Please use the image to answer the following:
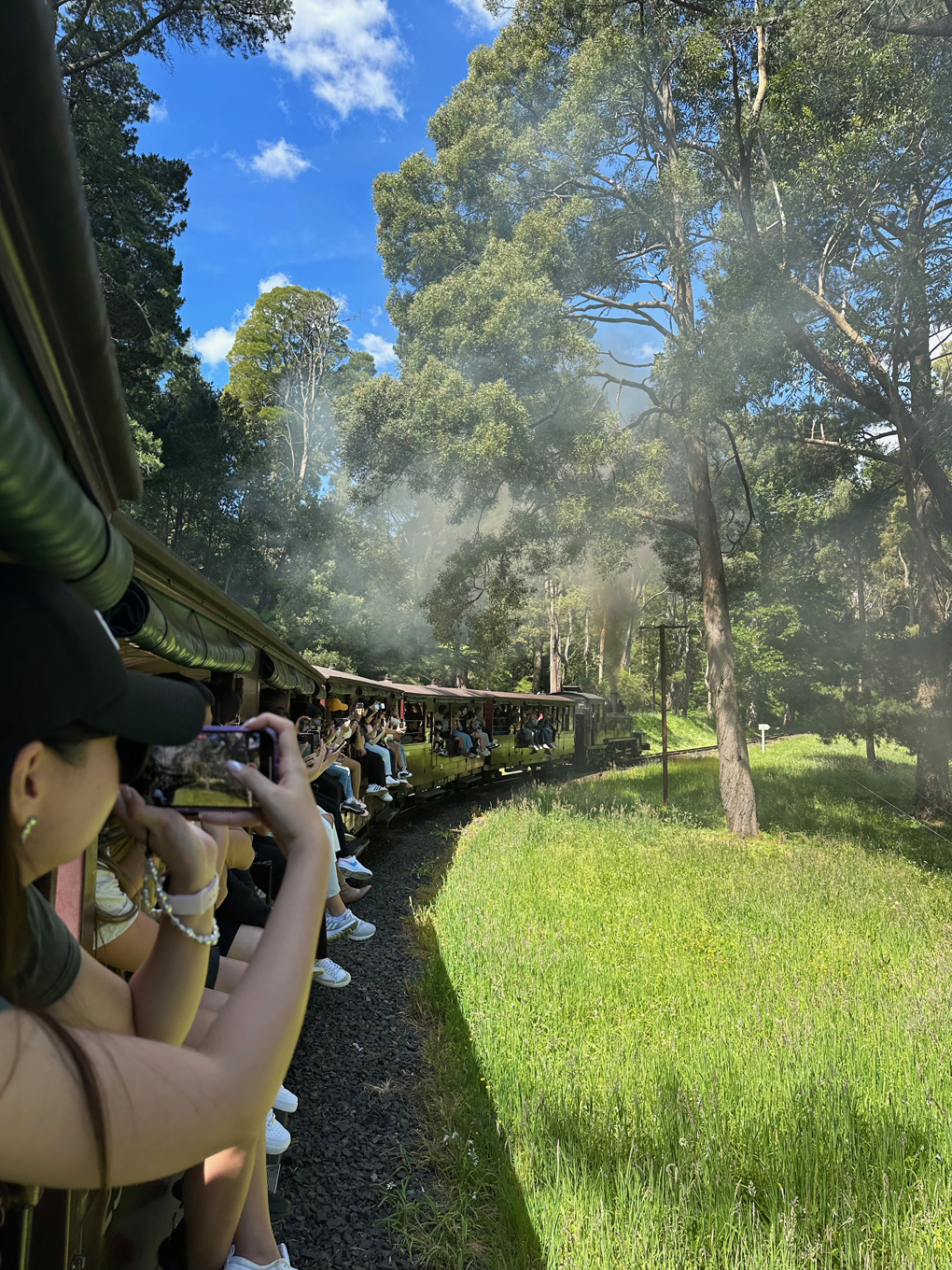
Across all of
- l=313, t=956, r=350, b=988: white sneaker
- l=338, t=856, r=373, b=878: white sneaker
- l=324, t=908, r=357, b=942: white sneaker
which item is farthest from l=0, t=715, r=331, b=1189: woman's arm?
l=338, t=856, r=373, b=878: white sneaker

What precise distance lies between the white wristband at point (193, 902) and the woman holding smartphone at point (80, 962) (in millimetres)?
160

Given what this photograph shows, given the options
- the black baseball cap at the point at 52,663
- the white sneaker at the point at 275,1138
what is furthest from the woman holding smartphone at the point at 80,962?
the white sneaker at the point at 275,1138

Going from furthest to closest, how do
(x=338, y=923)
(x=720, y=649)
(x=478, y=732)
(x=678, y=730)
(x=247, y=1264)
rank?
(x=678, y=730)
(x=478, y=732)
(x=720, y=649)
(x=338, y=923)
(x=247, y=1264)

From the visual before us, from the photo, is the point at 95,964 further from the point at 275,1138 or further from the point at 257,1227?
the point at 275,1138

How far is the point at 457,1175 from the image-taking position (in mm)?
3348

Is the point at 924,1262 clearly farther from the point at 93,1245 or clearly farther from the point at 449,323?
the point at 449,323

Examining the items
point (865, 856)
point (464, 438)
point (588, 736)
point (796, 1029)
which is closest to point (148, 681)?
point (796, 1029)

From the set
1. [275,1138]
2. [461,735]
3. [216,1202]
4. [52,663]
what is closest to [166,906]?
[52,663]

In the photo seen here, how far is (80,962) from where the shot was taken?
109 centimetres

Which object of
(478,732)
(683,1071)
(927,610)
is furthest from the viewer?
(478,732)

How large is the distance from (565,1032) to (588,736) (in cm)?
2020

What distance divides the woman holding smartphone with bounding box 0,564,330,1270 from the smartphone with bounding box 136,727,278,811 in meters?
0.04

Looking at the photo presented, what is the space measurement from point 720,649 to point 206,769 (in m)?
12.5

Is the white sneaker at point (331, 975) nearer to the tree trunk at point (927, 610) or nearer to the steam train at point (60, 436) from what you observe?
the steam train at point (60, 436)
